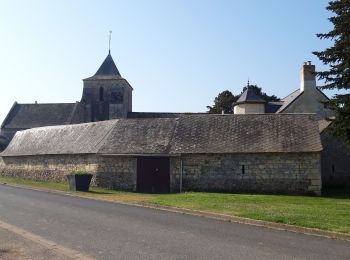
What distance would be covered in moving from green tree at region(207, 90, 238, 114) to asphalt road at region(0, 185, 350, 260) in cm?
5171

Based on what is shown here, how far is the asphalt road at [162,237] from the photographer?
7820 millimetres

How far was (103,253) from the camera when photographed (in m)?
7.65

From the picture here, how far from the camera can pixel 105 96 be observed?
196 feet

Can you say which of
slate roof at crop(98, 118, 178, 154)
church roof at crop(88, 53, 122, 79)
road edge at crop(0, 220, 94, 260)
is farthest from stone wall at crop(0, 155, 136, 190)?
church roof at crop(88, 53, 122, 79)

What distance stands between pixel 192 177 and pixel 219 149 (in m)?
2.06

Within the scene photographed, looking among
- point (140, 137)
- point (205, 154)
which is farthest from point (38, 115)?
point (205, 154)

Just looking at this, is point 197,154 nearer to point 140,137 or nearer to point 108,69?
point 140,137

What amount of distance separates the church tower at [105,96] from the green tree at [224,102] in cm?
1354

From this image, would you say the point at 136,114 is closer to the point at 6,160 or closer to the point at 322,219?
the point at 6,160

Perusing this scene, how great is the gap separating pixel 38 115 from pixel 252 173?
43886mm

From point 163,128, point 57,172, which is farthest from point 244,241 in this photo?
point 57,172

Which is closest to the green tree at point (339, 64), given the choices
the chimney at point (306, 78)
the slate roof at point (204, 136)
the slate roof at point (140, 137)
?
the slate roof at point (204, 136)

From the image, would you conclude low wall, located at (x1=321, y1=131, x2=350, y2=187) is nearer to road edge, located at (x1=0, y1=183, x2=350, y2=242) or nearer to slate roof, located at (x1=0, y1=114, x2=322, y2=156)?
slate roof, located at (x1=0, y1=114, x2=322, y2=156)

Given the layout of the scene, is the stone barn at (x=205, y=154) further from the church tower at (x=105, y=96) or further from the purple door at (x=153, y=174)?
the church tower at (x=105, y=96)
